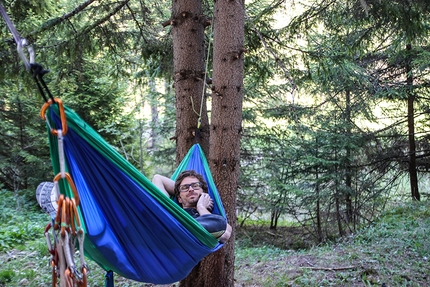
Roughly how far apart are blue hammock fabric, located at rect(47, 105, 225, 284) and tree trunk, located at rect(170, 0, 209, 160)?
98 cm

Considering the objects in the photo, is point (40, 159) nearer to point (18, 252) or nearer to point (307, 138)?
point (18, 252)

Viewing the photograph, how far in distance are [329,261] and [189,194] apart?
1.92m

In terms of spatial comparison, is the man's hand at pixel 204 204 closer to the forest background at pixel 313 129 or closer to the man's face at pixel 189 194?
the man's face at pixel 189 194

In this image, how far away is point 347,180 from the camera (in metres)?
5.70

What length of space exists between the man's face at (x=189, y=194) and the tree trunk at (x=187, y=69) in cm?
44

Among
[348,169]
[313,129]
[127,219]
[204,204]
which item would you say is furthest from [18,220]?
[348,169]

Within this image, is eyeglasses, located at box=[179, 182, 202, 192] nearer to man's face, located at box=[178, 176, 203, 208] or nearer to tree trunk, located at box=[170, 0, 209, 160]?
man's face, located at box=[178, 176, 203, 208]

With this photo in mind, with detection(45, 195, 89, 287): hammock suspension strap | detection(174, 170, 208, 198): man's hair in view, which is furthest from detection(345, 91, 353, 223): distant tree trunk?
detection(45, 195, 89, 287): hammock suspension strap

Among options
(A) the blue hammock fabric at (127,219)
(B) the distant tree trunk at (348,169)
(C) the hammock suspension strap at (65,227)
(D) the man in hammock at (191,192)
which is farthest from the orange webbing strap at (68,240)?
(B) the distant tree trunk at (348,169)

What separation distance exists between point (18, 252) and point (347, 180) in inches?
173

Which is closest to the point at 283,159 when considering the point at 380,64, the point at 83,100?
the point at 380,64

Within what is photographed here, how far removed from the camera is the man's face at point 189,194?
2133mm

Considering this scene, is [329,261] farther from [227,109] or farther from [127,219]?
[127,219]

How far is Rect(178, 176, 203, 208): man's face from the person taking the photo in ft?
7.00
